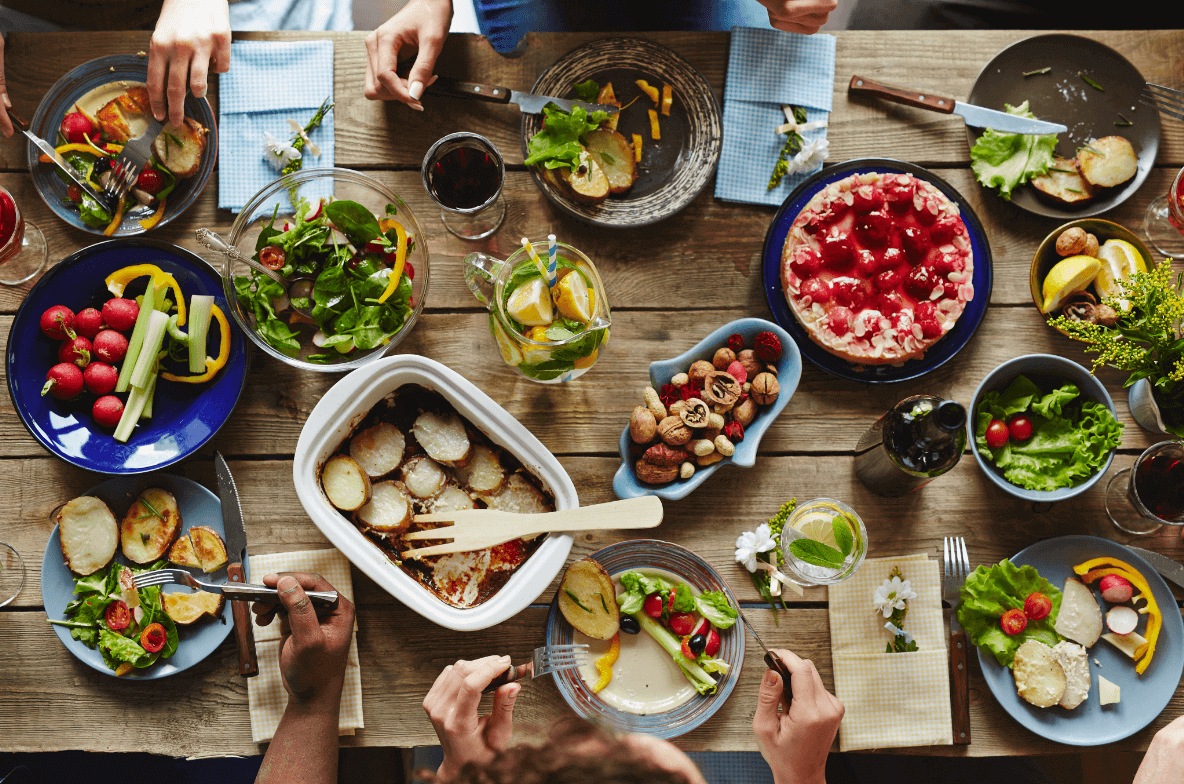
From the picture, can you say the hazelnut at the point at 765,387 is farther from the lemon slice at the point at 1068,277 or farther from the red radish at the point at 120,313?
the red radish at the point at 120,313

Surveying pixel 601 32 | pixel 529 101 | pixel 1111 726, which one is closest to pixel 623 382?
pixel 529 101

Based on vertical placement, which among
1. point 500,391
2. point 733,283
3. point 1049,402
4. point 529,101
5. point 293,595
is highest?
point 529,101

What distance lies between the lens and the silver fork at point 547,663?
1.54 meters

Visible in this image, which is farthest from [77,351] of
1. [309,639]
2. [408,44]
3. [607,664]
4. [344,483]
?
[607,664]

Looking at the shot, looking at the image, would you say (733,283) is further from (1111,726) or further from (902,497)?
(1111,726)

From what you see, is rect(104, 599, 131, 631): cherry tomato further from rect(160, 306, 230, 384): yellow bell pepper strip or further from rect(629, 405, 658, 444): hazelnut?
rect(629, 405, 658, 444): hazelnut

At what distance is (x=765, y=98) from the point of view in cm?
169

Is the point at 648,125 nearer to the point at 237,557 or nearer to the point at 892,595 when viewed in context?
the point at 892,595

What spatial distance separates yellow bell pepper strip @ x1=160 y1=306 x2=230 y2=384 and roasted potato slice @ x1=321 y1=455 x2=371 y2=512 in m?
0.35

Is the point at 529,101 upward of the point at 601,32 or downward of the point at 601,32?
downward

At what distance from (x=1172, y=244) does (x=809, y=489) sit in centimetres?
108

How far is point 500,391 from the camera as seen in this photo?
1677 mm

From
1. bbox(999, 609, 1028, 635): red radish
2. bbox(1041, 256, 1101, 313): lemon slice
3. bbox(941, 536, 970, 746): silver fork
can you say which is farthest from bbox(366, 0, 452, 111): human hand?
bbox(999, 609, 1028, 635): red radish

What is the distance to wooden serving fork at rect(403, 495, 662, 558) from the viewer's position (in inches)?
57.5
